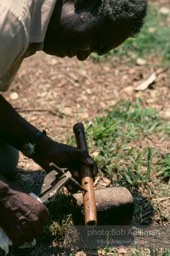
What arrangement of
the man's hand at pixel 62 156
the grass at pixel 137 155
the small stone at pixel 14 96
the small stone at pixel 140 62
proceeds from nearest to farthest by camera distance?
the man's hand at pixel 62 156 → the grass at pixel 137 155 → the small stone at pixel 14 96 → the small stone at pixel 140 62

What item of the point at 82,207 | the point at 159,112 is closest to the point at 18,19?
the point at 82,207

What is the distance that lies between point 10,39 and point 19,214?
2.80 ft

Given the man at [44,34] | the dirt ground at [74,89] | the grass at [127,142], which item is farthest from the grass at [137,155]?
the man at [44,34]

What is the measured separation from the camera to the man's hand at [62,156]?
312 centimetres

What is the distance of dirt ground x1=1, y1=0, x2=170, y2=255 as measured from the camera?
166 inches

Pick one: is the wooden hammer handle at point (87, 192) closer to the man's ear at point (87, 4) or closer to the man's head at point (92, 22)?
the man's head at point (92, 22)

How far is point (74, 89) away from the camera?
4543mm

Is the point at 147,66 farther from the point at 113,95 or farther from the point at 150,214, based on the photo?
the point at 150,214

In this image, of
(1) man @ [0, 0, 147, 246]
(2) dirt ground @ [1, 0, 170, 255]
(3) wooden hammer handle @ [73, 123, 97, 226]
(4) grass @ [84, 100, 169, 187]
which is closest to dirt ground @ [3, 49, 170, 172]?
(2) dirt ground @ [1, 0, 170, 255]

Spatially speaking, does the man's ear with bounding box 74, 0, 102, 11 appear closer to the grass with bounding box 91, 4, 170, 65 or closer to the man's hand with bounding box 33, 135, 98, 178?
the man's hand with bounding box 33, 135, 98, 178

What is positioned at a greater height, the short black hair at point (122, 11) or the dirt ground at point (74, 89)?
the short black hair at point (122, 11)

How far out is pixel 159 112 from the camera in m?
4.25

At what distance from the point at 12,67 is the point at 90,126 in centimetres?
125

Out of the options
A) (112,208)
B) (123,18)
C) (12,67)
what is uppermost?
(123,18)
